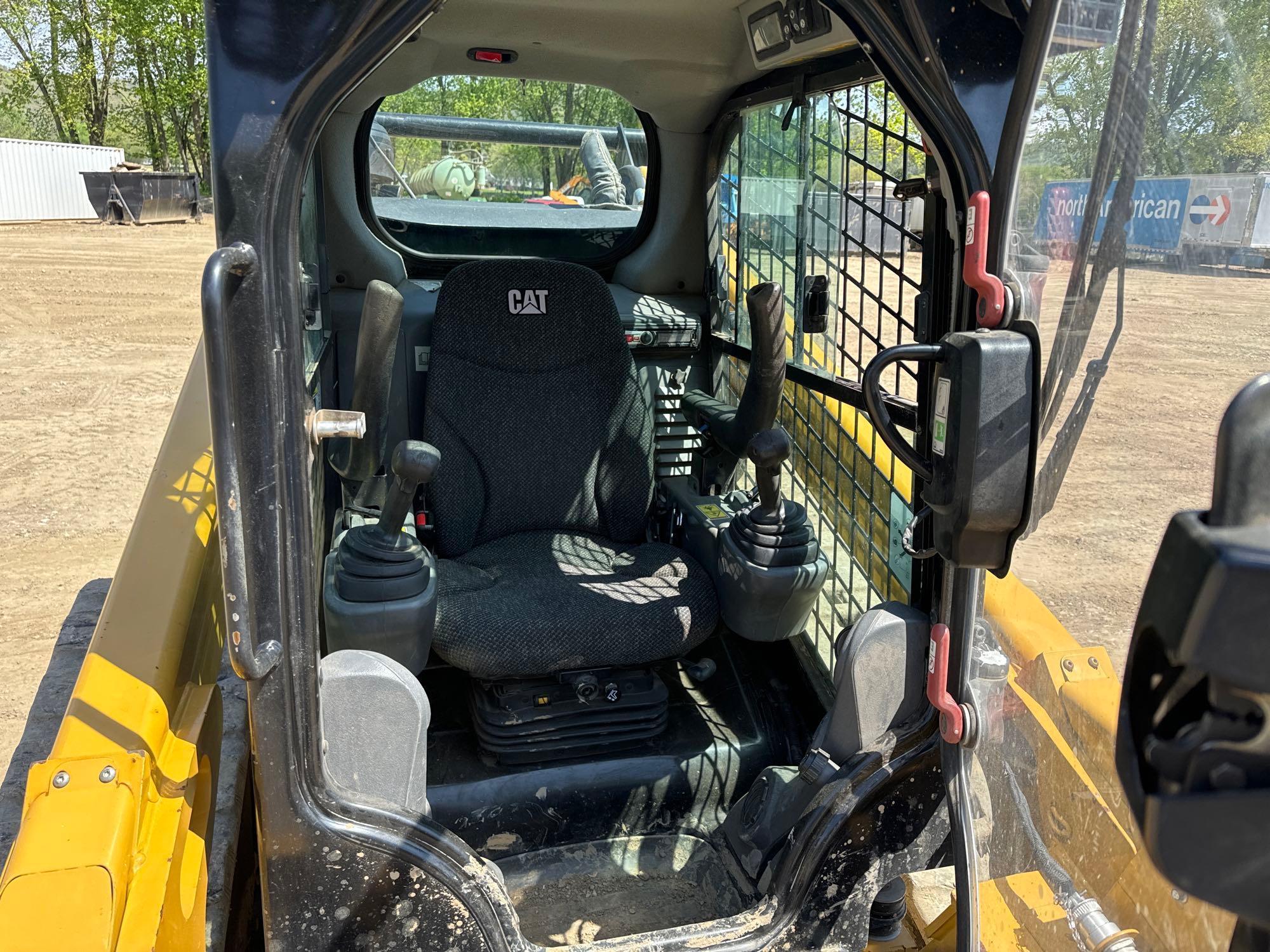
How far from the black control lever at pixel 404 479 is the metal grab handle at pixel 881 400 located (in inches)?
32.6

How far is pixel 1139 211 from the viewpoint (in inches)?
37.2

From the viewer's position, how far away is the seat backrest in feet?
8.18

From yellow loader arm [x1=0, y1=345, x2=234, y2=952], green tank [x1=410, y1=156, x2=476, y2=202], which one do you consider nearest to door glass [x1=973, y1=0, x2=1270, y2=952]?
yellow loader arm [x1=0, y1=345, x2=234, y2=952]

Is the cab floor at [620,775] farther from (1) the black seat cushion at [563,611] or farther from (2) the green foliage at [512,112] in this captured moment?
(2) the green foliage at [512,112]

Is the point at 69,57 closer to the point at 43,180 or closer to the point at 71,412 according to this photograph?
the point at 43,180

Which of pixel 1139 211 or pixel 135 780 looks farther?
pixel 135 780

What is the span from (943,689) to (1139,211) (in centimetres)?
73

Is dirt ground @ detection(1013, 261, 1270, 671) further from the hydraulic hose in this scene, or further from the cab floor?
the cab floor

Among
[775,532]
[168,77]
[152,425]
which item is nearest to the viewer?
[775,532]

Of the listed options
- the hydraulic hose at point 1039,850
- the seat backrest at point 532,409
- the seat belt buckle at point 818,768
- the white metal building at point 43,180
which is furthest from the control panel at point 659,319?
the white metal building at point 43,180

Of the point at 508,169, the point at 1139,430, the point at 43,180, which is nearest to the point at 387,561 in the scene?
the point at 1139,430

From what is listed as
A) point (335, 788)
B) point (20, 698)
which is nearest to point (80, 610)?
point (20, 698)

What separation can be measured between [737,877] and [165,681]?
1.15 m

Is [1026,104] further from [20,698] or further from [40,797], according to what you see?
[20,698]
